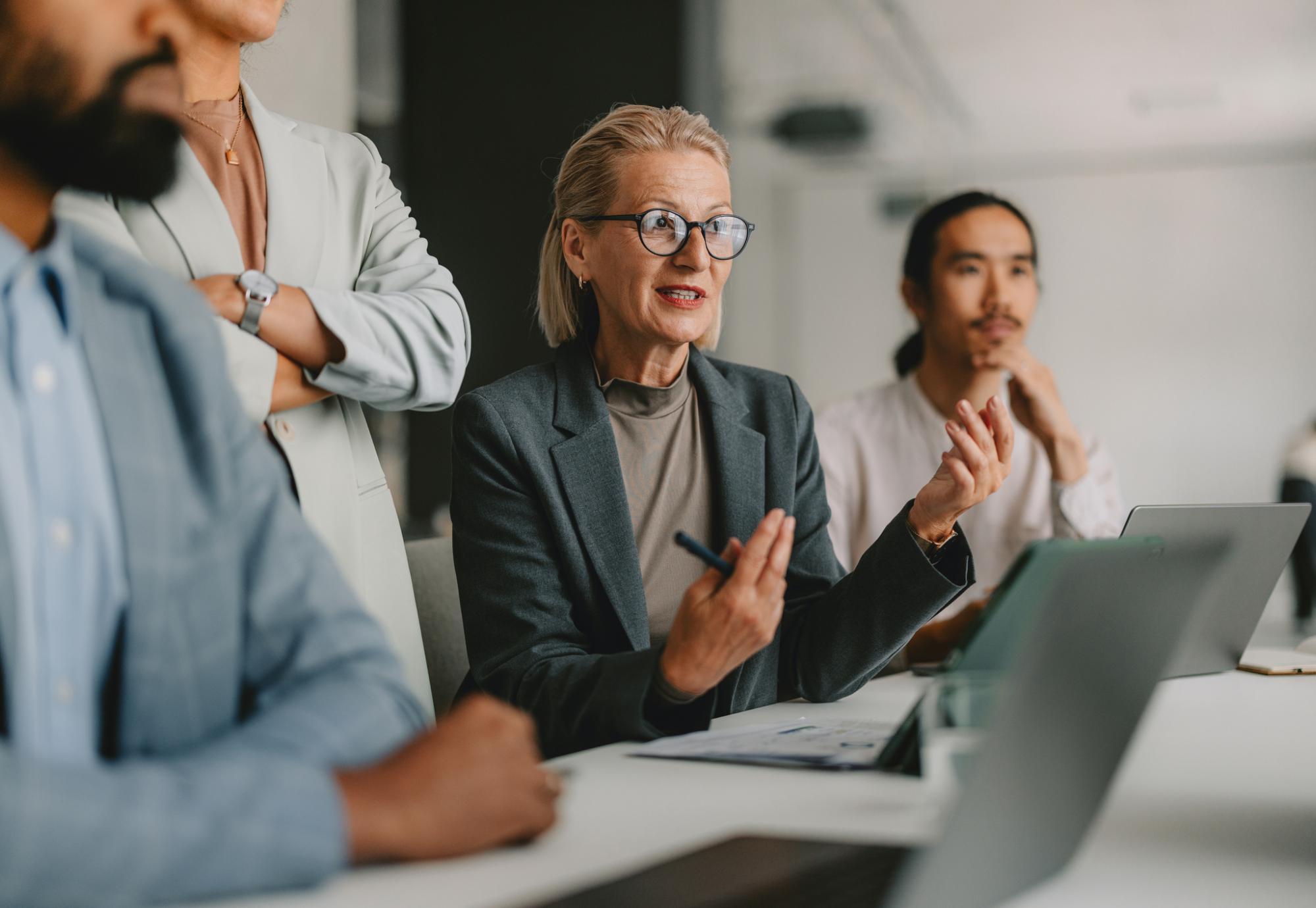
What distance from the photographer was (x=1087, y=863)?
91 cm

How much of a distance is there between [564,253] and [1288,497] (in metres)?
4.86

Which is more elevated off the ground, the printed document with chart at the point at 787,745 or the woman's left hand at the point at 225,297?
the woman's left hand at the point at 225,297

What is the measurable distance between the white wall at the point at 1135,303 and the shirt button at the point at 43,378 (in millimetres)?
4383

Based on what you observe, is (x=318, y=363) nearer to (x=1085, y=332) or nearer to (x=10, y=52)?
(x=10, y=52)

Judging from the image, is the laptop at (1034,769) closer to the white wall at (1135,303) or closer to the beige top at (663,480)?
the beige top at (663,480)

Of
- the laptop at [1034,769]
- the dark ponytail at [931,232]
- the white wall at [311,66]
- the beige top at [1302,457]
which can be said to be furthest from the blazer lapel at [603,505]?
the beige top at [1302,457]

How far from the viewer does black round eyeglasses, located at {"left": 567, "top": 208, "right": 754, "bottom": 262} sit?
74.5 inches

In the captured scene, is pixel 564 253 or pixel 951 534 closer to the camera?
pixel 951 534

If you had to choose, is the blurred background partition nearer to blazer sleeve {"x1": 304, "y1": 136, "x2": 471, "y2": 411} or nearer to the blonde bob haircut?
the blonde bob haircut

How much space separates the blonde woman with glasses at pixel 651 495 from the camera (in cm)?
145

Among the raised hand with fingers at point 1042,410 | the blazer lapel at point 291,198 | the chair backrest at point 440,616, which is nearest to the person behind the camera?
the blazer lapel at point 291,198

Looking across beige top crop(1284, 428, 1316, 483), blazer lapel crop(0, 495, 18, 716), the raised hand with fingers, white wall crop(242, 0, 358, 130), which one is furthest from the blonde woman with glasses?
beige top crop(1284, 428, 1316, 483)

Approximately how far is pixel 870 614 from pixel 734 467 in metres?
0.33

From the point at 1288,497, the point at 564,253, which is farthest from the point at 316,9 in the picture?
the point at 1288,497
